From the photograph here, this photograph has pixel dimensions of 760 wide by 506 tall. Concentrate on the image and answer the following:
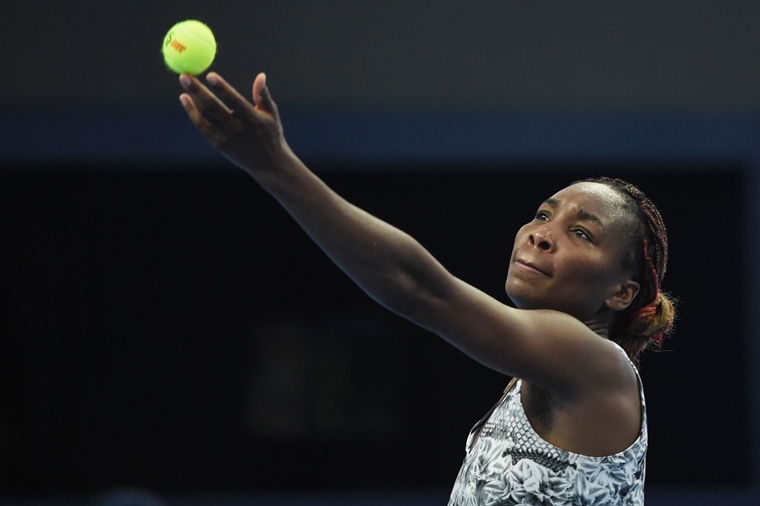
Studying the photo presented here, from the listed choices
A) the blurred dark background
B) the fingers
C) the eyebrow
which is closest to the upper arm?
the eyebrow

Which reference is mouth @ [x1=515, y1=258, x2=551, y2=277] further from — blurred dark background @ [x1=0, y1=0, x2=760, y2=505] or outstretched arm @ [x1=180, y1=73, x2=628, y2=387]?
blurred dark background @ [x1=0, y1=0, x2=760, y2=505]

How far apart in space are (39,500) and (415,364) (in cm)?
223

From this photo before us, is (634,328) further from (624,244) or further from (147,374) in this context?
(147,374)

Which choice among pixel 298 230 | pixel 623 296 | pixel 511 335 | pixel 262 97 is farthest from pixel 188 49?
pixel 298 230

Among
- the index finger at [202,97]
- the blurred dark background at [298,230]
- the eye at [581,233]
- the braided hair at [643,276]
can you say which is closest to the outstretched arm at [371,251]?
the index finger at [202,97]

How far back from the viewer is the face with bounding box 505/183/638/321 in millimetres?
2088

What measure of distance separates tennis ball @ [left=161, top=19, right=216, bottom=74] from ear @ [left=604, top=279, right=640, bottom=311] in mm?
903

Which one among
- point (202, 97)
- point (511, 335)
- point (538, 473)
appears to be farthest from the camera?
point (538, 473)

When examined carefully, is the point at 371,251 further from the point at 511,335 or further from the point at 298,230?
the point at 298,230

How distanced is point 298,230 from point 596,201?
4115 millimetres

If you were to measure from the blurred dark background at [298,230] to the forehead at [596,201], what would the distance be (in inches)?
154

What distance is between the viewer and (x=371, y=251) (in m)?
1.76

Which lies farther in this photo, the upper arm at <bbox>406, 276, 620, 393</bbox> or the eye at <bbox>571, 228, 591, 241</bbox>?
the eye at <bbox>571, 228, 591, 241</bbox>

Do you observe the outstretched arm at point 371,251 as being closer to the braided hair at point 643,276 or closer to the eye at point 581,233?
the eye at point 581,233
